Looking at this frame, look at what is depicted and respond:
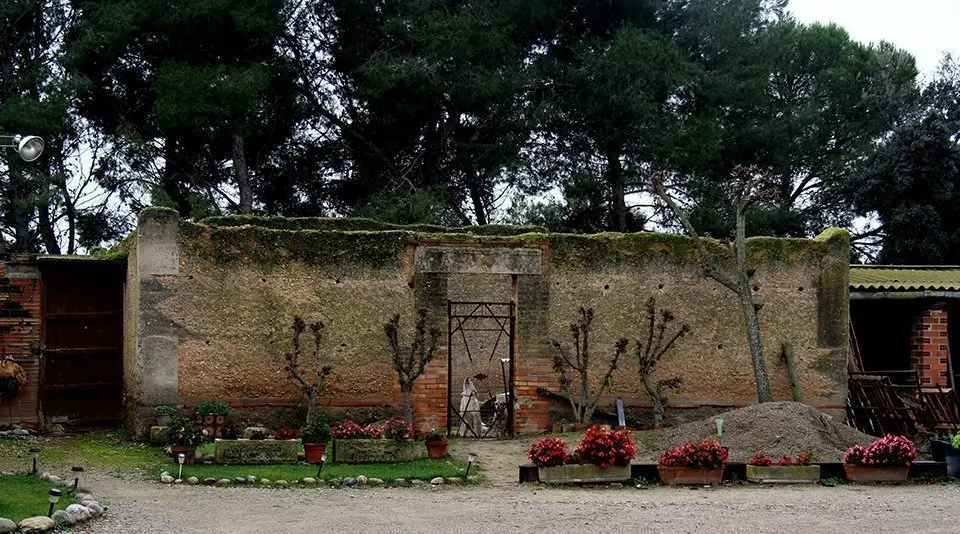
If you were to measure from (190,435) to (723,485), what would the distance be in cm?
610

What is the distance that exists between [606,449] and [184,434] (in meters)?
4.96

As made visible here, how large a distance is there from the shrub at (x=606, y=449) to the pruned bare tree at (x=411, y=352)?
318cm

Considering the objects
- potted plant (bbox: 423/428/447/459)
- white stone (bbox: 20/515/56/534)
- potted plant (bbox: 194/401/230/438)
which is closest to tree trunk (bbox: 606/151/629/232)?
Answer: potted plant (bbox: 423/428/447/459)

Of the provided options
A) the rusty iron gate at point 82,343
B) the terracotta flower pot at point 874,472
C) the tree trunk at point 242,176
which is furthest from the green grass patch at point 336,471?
the tree trunk at point 242,176

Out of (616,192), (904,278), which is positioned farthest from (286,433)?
(616,192)

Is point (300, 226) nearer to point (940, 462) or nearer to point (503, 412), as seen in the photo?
point (503, 412)

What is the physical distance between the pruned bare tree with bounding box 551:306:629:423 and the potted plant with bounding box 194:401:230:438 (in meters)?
4.48

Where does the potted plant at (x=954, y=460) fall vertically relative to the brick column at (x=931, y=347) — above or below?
below

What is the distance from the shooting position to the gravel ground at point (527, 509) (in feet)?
31.2

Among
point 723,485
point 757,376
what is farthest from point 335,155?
point 723,485

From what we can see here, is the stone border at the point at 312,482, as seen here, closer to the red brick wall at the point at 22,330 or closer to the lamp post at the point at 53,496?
the lamp post at the point at 53,496

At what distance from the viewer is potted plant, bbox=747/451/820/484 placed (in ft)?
39.9

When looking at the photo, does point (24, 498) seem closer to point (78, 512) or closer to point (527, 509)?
point (78, 512)

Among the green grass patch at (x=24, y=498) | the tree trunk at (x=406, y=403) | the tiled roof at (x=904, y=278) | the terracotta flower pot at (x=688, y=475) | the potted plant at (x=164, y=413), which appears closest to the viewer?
the green grass patch at (x=24, y=498)
